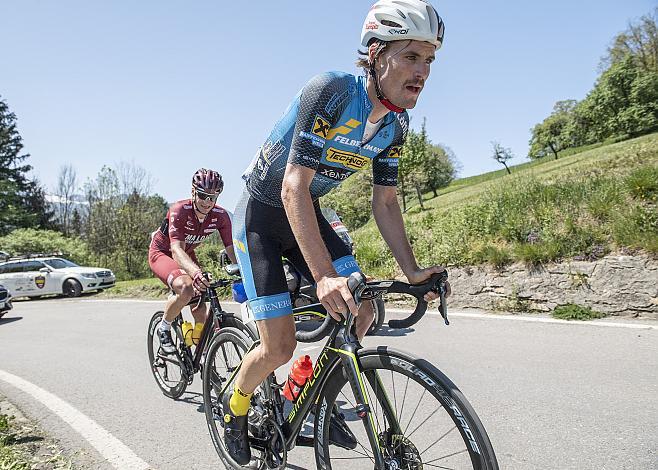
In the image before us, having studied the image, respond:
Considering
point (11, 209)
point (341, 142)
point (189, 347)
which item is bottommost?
point (189, 347)

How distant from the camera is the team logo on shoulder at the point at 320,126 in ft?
7.49

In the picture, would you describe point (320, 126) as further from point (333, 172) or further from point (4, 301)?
point (4, 301)

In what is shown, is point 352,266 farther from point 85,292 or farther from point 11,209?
point 11,209

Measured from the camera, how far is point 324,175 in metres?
2.68

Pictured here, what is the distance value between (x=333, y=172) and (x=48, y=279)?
64.3ft

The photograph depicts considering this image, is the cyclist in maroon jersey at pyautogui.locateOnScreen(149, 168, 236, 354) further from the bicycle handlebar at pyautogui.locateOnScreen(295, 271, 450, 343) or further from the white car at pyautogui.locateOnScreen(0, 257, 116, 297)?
the white car at pyautogui.locateOnScreen(0, 257, 116, 297)

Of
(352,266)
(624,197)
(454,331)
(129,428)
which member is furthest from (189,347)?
(624,197)

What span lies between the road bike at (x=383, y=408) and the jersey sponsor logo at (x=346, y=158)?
0.75 meters

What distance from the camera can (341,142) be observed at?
2.48 metres

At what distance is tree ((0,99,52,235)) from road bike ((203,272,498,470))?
5038cm

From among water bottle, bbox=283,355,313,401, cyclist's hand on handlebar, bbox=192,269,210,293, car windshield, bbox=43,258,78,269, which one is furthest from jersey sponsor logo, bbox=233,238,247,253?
car windshield, bbox=43,258,78,269

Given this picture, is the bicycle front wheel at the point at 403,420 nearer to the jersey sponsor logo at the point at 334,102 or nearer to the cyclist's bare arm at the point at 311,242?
the cyclist's bare arm at the point at 311,242

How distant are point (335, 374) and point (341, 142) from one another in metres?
1.13

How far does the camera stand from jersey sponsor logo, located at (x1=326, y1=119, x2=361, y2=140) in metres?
2.43
